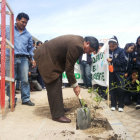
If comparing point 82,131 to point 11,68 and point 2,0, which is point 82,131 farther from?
point 2,0

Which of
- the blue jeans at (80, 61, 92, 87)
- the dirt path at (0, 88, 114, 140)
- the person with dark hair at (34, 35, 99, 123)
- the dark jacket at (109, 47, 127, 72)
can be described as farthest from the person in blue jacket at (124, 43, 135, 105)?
the person with dark hair at (34, 35, 99, 123)

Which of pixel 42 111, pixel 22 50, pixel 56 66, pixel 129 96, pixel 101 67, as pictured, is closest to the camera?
pixel 56 66

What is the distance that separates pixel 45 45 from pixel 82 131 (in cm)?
159

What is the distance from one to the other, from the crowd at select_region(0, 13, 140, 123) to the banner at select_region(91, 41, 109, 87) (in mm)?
133

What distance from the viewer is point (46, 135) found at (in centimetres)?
278

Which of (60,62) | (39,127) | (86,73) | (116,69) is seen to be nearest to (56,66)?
(60,62)

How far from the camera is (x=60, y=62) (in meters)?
3.60

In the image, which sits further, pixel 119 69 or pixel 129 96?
pixel 129 96

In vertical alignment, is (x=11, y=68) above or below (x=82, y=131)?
above

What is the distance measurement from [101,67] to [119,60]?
Answer: 0.69 m

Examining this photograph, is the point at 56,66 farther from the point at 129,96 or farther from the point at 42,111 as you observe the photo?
the point at 129,96

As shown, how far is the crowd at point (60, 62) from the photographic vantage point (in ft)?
10.8

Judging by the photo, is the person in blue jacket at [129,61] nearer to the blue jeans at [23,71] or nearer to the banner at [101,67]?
the banner at [101,67]

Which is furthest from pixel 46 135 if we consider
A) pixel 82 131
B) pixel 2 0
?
pixel 2 0
